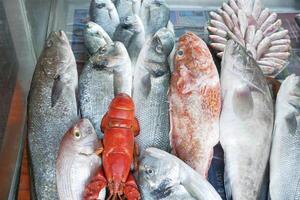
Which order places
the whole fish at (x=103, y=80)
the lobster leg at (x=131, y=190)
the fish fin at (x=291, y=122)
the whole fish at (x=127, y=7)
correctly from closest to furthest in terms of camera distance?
the lobster leg at (x=131, y=190)
the fish fin at (x=291, y=122)
the whole fish at (x=103, y=80)
the whole fish at (x=127, y=7)

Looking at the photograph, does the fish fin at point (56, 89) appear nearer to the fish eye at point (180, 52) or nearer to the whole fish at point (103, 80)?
the whole fish at point (103, 80)

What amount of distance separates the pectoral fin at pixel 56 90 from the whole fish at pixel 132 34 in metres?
0.31

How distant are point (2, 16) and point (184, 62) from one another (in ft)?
2.38

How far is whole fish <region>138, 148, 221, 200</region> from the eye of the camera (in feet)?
4.36

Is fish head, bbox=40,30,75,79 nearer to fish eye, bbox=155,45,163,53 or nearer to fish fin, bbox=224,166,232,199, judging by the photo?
fish eye, bbox=155,45,163,53

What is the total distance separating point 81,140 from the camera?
1.40m

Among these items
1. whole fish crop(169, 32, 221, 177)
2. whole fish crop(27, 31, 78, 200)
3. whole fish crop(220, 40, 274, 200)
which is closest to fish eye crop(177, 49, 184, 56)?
whole fish crop(169, 32, 221, 177)

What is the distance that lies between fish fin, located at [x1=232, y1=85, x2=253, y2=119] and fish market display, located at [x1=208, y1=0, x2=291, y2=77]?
29cm

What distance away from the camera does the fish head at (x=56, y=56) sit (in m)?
1.68

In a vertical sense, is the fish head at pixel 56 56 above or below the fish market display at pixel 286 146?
above

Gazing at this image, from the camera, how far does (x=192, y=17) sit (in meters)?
2.21

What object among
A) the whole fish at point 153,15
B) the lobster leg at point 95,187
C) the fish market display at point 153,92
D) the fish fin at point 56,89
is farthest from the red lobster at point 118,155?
the whole fish at point 153,15

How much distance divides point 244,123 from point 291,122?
14 centimetres

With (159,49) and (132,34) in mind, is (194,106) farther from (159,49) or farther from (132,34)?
(132,34)
